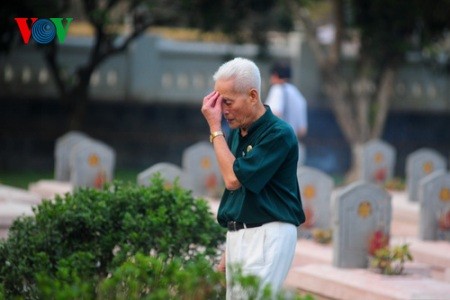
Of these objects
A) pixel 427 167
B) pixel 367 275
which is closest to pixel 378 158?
pixel 427 167

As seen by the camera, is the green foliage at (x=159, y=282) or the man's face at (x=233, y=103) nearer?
the green foliage at (x=159, y=282)

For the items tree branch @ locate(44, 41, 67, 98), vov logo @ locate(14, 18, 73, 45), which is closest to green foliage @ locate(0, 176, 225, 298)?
vov logo @ locate(14, 18, 73, 45)

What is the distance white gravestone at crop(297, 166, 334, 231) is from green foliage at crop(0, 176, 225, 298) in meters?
5.99

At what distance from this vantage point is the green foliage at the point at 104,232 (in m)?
8.93

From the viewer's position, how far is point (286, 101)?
15922 mm

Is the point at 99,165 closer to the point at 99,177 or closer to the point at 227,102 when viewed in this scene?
the point at 99,177

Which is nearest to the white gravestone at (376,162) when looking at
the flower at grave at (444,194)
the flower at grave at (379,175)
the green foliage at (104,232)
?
the flower at grave at (379,175)

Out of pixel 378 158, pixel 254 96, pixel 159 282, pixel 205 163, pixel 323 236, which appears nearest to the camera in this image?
pixel 159 282

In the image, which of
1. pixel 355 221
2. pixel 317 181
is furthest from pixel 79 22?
pixel 355 221

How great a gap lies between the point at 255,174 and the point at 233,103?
404 millimetres

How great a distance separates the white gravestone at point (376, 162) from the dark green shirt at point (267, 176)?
548 inches

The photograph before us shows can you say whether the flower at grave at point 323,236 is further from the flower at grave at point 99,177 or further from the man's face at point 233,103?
the man's face at point 233,103

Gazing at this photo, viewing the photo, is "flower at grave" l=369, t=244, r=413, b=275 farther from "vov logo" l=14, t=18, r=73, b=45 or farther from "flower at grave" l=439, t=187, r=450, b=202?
"vov logo" l=14, t=18, r=73, b=45

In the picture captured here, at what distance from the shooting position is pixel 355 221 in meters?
12.6
